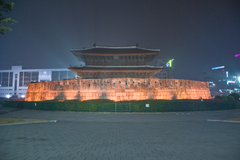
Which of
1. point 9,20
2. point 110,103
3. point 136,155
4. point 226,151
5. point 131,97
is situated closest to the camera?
point 136,155

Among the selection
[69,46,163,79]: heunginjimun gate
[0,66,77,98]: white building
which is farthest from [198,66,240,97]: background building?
[0,66,77,98]: white building

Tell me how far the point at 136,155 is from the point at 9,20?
16.9 metres

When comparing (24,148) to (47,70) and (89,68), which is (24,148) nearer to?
(89,68)

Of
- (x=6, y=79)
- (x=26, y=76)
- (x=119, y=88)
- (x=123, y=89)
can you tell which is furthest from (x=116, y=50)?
(x=6, y=79)

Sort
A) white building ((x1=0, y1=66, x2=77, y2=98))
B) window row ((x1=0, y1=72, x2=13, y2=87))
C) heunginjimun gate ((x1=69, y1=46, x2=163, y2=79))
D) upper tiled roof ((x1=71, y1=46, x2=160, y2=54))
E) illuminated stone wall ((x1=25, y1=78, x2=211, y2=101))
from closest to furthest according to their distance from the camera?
illuminated stone wall ((x1=25, y1=78, x2=211, y2=101)) → heunginjimun gate ((x1=69, y1=46, x2=163, y2=79)) → upper tiled roof ((x1=71, y1=46, x2=160, y2=54)) → white building ((x1=0, y1=66, x2=77, y2=98)) → window row ((x1=0, y1=72, x2=13, y2=87))

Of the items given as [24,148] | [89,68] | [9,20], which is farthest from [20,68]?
[24,148]

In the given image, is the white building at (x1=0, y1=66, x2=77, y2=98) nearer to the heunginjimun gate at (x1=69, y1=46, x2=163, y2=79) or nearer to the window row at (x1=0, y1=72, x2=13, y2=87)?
the window row at (x1=0, y1=72, x2=13, y2=87)

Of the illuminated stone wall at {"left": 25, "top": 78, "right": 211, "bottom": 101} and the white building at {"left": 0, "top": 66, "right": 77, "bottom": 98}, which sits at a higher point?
the white building at {"left": 0, "top": 66, "right": 77, "bottom": 98}

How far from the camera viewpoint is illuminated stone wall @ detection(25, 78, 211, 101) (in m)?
25.1

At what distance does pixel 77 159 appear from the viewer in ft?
17.1

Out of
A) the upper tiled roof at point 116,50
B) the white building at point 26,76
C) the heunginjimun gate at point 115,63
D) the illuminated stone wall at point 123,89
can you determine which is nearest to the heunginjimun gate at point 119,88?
the illuminated stone wall at point 123,89

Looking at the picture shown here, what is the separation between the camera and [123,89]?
82.5 feet

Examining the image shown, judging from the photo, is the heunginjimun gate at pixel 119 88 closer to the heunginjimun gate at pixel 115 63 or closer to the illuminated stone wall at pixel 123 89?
the illuminated stone wall at pixel 123 89

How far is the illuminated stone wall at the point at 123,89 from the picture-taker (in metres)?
25.1
